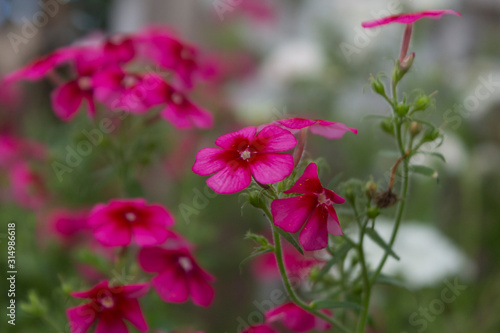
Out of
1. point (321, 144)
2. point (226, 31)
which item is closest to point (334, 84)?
point (321, 144)

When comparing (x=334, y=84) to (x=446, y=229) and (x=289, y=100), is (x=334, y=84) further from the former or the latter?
(x=446, y=229)

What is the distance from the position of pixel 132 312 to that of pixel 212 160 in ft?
0.53

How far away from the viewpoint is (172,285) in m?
0.53

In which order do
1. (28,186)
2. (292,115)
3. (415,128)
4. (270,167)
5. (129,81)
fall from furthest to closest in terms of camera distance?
1. (28,186)
2. (292,115)
3. (129,81)
4. (415,128)
5. (270,167)

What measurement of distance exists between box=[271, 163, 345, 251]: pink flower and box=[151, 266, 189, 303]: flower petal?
16 centimetres

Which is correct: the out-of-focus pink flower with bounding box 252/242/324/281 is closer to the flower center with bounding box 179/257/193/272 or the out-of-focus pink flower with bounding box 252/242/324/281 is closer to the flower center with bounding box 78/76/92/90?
the flower center with bounding box 179/257/193/272

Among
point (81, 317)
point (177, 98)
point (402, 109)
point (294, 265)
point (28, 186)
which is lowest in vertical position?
point (28, 186)

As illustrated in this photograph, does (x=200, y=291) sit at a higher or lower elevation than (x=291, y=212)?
lower

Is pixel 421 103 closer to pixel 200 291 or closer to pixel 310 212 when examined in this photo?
pixel 310 212

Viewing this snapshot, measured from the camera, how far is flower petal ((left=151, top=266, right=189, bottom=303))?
523mm

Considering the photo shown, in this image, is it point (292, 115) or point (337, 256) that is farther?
point (292, 115)

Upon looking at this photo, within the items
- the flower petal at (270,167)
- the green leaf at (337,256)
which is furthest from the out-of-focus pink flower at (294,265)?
the flower petal at (270,167)

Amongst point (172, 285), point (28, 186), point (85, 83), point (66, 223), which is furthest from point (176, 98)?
point (28, 186)

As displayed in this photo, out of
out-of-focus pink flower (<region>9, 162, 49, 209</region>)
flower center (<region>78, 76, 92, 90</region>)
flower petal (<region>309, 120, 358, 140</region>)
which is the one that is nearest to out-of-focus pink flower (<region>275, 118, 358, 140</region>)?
flower petal (<region>309, 120, 358, 140</region>)
